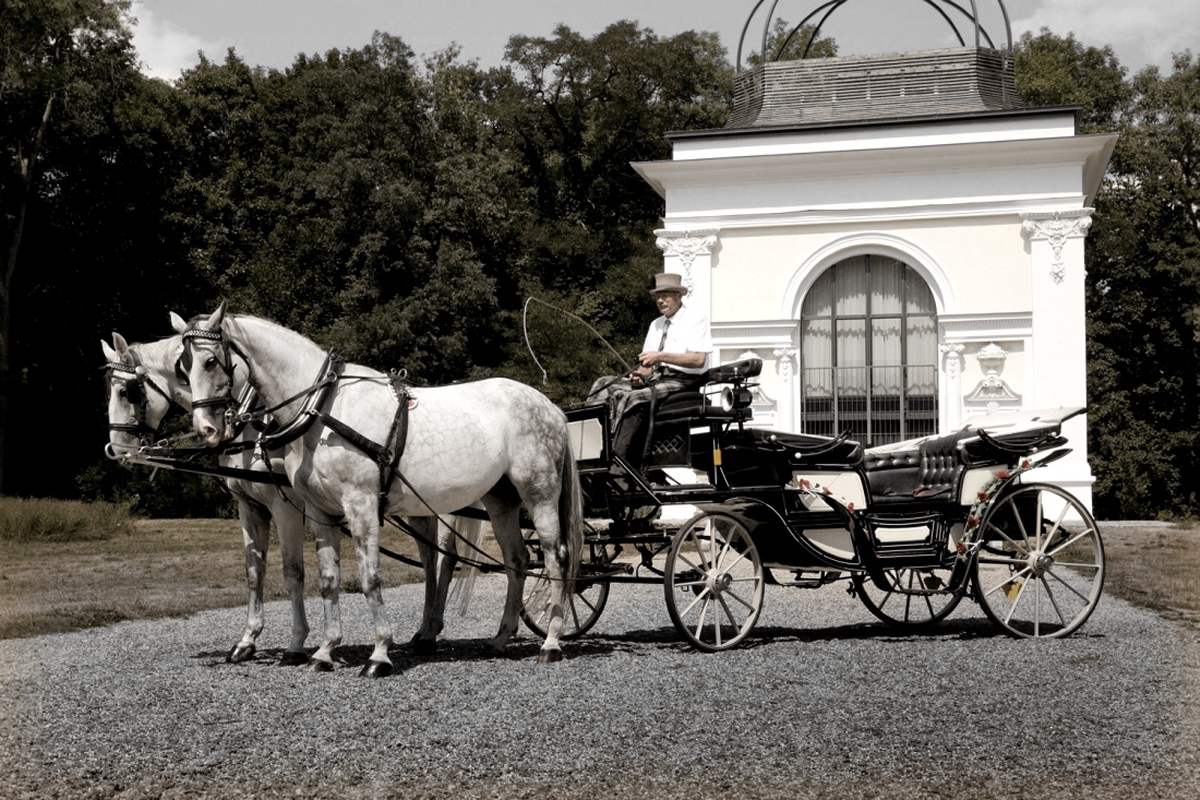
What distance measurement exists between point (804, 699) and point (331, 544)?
10.1ft

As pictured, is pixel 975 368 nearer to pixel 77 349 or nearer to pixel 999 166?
pixel 999 166

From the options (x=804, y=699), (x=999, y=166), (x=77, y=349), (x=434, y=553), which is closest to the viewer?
(x=804, y=699)

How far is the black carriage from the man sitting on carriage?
0.10 meters

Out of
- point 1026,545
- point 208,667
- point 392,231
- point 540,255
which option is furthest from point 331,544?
point 540,255

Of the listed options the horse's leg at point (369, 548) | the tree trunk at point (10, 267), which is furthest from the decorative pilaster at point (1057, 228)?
the tree trunk at point (10, 267)

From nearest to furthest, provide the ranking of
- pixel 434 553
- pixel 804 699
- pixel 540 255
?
pixel 804 699 < pixel 434 553 < pixel 540 255

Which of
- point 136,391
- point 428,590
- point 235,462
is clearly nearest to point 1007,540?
point 428,590

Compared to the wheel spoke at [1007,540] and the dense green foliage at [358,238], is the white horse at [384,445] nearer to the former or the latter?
the wheel spoke at [1007,540]

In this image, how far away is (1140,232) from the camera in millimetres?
35375

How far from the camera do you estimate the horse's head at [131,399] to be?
26.5ft

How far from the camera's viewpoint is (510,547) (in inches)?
363

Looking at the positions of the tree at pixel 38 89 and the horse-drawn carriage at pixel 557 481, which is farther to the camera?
the tree at pixel 38 89

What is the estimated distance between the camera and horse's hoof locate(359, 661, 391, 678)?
777 cm

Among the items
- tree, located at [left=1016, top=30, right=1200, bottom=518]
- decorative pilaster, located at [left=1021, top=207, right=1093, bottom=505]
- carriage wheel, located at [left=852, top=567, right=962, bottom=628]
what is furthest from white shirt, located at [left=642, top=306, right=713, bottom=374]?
tree, located at [left=1016, top=30, right=1200, bottom=518]
